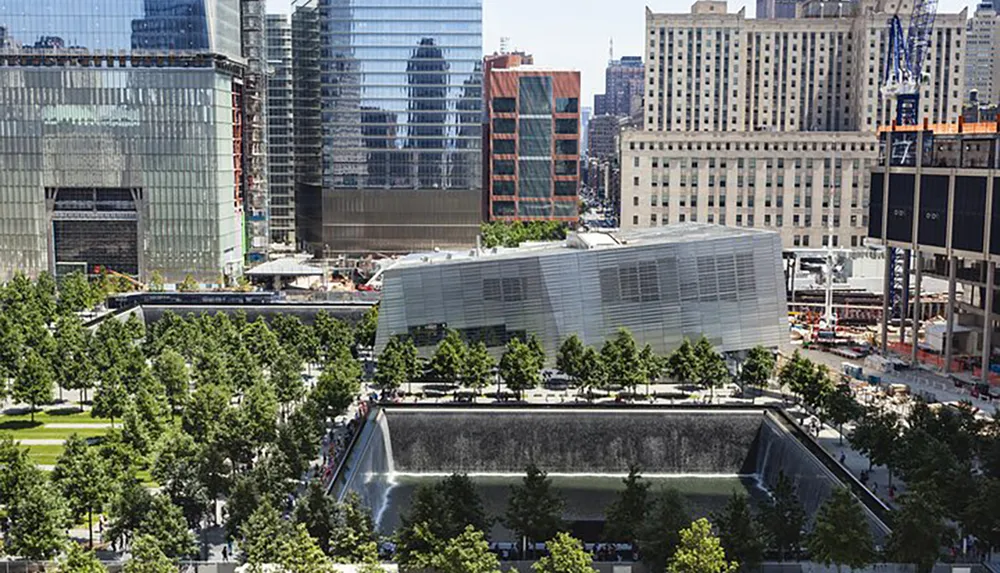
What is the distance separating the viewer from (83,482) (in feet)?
184

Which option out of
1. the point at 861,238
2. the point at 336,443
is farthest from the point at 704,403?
the point at 861,238

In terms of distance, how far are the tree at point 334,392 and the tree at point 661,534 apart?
29.0 meters

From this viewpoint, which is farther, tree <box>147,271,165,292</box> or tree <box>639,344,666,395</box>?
tree <box>147,271,165,292</box>

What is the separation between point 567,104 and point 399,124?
133 feet

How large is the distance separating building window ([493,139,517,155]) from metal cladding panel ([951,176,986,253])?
103668mm

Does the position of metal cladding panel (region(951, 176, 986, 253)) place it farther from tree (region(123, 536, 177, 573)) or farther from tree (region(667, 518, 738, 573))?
tree (region(123, 536, 177, 573))

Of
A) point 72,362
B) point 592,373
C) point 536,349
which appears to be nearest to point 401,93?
point 536,349

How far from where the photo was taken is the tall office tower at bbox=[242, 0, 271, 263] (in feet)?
531

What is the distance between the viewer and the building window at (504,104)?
18700 cm

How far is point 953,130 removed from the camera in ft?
321

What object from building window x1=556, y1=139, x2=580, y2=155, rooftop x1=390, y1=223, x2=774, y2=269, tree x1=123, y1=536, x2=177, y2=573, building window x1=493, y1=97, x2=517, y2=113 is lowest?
tree x1=123, y1=536, x2=177, y2=573

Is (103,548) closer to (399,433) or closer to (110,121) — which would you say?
(399,433)

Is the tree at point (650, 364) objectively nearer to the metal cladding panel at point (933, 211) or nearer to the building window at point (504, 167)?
the metal cladding panel at point (933, 211)

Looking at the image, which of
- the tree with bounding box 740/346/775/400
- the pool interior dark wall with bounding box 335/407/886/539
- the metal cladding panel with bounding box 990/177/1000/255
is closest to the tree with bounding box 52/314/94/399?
the pool interior dark wall with bounding box 335/407/886/539
